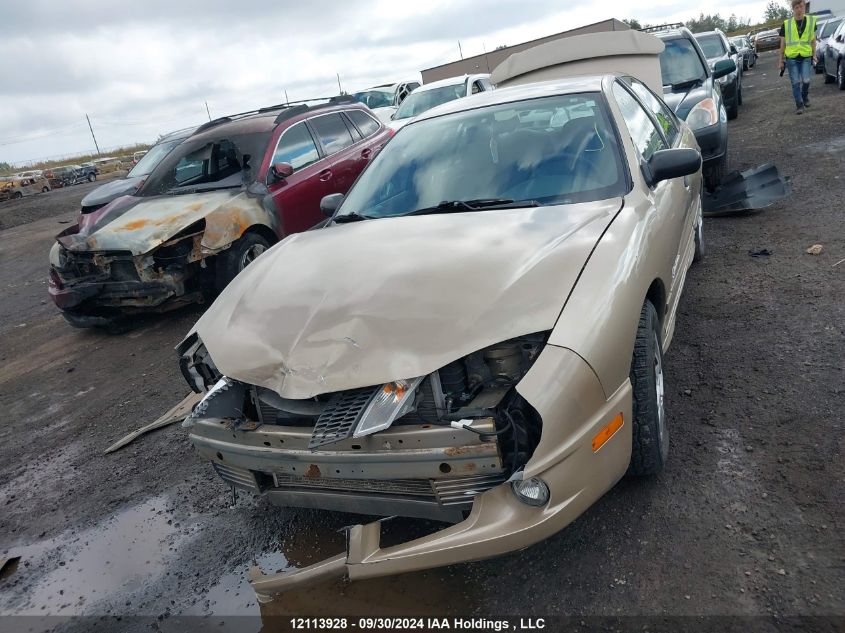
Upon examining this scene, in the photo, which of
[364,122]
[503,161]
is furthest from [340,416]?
[364,122]

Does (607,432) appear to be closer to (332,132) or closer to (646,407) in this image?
A: (646,407)

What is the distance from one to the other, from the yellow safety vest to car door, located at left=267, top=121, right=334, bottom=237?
8.77m

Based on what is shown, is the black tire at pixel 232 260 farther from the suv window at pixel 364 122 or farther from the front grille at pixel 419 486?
the front grille at pixel 419 486

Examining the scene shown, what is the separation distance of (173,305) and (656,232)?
15.6 ft

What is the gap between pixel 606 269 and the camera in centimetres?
241

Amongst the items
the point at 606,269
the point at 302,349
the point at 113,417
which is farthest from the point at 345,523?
the point at 113,417

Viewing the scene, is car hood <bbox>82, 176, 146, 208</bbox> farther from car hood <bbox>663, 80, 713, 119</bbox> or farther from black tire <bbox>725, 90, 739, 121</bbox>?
black tire <bbox>725, 90, 739, 121</bbox>

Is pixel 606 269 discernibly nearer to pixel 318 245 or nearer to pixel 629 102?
pixel 318 245

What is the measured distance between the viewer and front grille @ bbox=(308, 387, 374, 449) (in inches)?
83.6

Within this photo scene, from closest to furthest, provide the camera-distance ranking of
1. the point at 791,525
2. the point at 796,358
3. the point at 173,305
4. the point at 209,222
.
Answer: the point at 791,525 → the point at 796,358 → the point at 209,222 → the point at 173,305

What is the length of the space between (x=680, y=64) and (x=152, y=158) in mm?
8427

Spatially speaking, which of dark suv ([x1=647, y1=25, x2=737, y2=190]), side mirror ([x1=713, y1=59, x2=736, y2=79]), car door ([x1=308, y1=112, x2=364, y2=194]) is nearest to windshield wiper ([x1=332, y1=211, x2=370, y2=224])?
car door ([x1=308, y1=112, x2=364, y2=194])

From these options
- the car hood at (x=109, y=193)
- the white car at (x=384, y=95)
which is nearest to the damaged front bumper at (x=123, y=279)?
the car hood at (x=109, y=193)

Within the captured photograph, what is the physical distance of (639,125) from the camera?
3.71m
